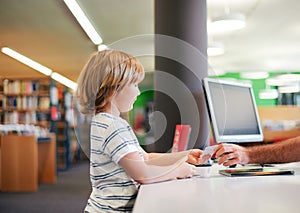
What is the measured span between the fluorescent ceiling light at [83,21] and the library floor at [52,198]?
2.50 m

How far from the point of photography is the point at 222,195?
0.93m

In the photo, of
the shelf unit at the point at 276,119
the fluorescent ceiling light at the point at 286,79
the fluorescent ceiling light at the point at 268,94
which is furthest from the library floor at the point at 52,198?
the fluorescent ceiling light at the point at 268,94

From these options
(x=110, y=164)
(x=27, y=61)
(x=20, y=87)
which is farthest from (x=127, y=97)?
(x=27, y=61)

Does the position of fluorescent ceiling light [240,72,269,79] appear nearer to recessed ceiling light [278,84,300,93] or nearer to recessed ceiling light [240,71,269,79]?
recessed ceiling light [240,71,269,79]

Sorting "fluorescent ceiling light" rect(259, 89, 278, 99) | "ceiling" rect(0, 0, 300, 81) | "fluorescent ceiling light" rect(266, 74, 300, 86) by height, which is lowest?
"fluorescent ceiling light" rect(259, 89, 278, 99)

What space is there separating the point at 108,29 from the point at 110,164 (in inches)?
216

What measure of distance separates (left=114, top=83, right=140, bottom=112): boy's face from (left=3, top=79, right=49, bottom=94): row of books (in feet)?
22.2

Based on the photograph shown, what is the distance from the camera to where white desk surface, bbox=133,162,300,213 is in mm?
768

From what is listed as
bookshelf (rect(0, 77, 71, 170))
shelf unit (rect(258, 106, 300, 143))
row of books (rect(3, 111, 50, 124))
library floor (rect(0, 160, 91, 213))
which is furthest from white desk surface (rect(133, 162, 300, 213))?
row of books (rect(3, 111, 50, 124))

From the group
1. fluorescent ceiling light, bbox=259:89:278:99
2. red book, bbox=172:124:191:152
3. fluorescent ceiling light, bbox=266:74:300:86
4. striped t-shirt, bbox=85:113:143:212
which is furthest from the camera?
fluorescent ceiling light, bbox=259:89:278:99

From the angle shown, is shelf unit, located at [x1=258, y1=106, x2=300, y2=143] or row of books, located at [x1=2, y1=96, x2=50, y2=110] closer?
shelf unit, located at [x1=258, y1=106, x2=300, y2=143]

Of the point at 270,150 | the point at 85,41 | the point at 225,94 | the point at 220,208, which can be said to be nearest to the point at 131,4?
the point at 85,41

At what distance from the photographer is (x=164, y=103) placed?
208cm

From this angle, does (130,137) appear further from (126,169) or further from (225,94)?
(225,94)
